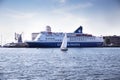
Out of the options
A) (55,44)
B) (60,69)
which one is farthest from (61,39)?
(60,69)

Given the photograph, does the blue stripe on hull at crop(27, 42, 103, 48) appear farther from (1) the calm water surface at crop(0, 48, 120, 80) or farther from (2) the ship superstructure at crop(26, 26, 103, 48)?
(1) the calm water surface at crop(0, 48, 120, 80)

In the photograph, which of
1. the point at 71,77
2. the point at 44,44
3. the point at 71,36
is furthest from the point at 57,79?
the point at 71,36

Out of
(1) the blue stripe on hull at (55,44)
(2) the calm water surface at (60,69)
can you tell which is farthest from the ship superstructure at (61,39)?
(2) the calm water surface at (60,69)

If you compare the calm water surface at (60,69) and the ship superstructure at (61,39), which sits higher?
the ship superstructure at (61,39)

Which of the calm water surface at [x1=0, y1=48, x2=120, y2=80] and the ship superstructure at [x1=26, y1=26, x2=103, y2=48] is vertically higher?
the ship superstructure at [x1=26, y1=26, x2=103, y2=48]

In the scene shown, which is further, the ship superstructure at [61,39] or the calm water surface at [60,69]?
the ship superstructure at [61,39]

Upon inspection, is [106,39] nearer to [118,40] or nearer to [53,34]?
[118,40]

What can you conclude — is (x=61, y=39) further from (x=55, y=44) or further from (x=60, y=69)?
(x=60, y=69)

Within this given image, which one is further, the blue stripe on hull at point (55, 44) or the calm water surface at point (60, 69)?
the blue stripe on hull at point (55, 44)

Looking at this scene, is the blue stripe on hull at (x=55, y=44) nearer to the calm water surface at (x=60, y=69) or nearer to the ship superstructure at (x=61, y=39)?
the ship superstructure at (x=61, y=39)

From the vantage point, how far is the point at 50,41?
11575cm

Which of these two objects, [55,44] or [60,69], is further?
[55,44]

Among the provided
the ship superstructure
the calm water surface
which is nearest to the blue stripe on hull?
the ship superstructure

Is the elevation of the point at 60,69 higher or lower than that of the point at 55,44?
lower
